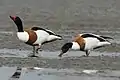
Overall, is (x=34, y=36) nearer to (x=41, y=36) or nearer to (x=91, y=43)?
(x=41, y=36)

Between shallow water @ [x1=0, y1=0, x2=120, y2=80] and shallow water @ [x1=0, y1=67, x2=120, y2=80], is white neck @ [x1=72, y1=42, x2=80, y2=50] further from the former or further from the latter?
shallow water @ [x1=0, y1=67, x2=120, y2=80]

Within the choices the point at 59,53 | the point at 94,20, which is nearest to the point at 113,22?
the point at 94,20

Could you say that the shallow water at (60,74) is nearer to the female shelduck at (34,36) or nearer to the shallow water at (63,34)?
the shallow water at (63,34)

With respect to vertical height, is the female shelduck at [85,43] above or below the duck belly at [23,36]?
below

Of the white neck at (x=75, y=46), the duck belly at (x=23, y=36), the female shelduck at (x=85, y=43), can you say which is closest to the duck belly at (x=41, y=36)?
the duck belly at (x=23, y=36)

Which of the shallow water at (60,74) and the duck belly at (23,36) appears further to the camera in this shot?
the duck belly at (23,36)

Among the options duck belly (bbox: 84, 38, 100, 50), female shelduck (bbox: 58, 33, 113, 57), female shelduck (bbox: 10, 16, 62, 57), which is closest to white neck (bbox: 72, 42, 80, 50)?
female shelduck (bbox: 58, 33, 113, 57)

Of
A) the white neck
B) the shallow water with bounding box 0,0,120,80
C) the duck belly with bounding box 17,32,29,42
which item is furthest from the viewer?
the duck belly with bounding box 17,32,29,42

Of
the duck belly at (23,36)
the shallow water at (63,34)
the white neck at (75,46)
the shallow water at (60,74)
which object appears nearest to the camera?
the shallow water at (60,74)

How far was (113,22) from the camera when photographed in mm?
21688

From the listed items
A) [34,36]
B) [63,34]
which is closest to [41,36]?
[34,36]

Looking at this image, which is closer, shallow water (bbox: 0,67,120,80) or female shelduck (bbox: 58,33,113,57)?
shallow water (bbox: 0,67,120,80)

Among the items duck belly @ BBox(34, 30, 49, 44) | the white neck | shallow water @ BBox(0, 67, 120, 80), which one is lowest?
shallow water @ BBox(0, 67, 120, 80)

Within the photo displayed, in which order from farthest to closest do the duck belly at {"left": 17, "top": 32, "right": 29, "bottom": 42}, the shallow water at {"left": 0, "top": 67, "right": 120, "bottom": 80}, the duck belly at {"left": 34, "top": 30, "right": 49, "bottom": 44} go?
the duck belly at {"left": 34, "top": 30, "right": 49, "bottom": 44}
the duck belly at {"left": 17, "top": 32, "right": 29, "bottom": 42}
the shallow water at {"left": 0, "top": 67, "right": 120, "bottom": 80}
